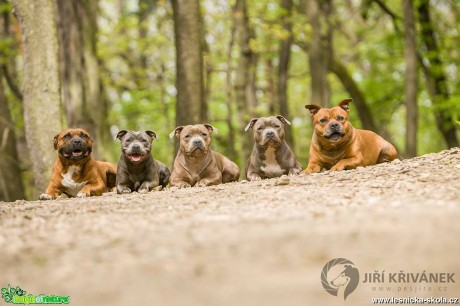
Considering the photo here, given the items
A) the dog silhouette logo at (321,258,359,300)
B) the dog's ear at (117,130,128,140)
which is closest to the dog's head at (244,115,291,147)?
the dog's ear at (117,130,128,140)

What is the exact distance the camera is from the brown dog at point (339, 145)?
346 inches

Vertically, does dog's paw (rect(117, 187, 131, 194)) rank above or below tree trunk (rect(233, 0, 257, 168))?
below

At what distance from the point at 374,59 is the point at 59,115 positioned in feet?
45.3

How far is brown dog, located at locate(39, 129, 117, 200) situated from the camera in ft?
27.7

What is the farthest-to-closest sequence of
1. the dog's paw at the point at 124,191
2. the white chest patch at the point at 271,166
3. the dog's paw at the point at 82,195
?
the white chest patch at the point at 271,166 → the dog's paw at the point at 124,191 → the dog's paw at the point at 82,195

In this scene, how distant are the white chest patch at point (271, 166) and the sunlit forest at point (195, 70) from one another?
7.62 feet

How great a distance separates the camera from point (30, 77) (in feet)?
31.6

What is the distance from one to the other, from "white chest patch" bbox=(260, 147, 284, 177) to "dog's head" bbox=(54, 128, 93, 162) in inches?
105

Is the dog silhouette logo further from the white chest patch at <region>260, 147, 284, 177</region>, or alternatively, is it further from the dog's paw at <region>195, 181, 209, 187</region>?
the white chest patch at <region>260, 147, 284, 177</region>

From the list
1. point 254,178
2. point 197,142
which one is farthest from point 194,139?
point 254,178

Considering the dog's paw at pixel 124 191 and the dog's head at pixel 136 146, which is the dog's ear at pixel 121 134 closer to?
the dog's head at pixel 136 146

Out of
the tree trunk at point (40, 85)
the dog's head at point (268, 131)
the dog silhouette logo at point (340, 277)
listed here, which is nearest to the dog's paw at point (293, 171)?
the dog's head at point (268, 131)

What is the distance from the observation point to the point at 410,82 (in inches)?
583

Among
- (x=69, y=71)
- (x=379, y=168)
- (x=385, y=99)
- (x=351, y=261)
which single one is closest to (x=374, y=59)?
(x=385, y=99)
